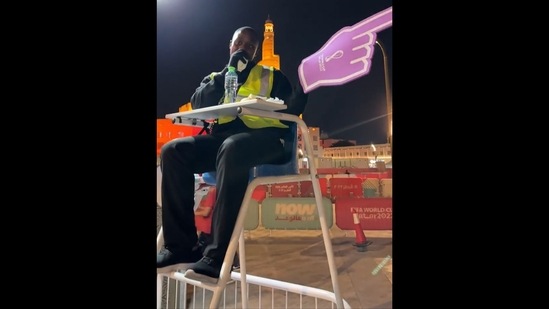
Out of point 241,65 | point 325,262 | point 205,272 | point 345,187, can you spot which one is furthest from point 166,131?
point 325,262

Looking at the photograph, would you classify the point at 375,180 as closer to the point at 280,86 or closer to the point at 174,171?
the point at 280,86

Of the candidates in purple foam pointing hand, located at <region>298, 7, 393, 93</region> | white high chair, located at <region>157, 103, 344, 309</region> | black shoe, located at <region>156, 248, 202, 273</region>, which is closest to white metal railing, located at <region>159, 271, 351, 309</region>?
white high chair, located at <region>157, 103, 344, 309</region>

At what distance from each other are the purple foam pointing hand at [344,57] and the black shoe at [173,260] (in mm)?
834

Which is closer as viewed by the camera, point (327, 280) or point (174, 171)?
point (174, 171)

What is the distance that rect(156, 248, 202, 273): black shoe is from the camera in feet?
3.35

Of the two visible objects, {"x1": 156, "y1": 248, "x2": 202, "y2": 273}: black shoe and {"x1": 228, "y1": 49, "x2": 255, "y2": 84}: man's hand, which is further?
{"x1": 228, "y1": 49, "x2": 255, "y2": 84}: man's hand

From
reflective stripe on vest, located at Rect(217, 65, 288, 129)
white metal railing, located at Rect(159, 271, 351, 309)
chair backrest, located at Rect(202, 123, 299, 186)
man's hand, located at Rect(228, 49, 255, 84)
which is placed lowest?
white metal railing, located at Rect(159, 271, 351, 309)

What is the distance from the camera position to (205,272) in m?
0.92

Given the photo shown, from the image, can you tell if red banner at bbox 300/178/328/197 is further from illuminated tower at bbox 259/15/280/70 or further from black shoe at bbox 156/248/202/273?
black shoe at bbox 156/248/202/273

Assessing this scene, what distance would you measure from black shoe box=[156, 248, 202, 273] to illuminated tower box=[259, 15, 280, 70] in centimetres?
84
